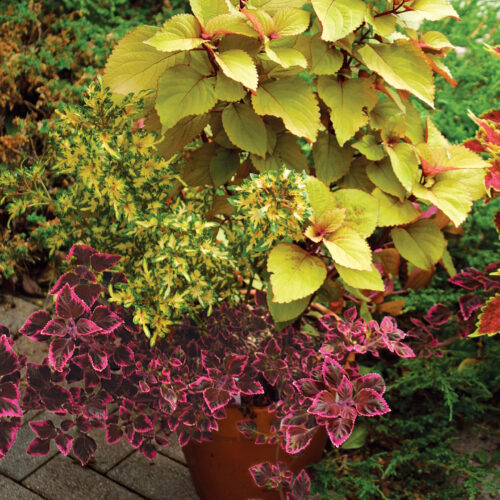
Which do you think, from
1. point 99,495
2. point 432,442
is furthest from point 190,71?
point 432,442

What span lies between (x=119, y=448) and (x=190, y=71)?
1240 mm

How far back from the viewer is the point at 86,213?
1.71 m

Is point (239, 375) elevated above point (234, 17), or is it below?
below

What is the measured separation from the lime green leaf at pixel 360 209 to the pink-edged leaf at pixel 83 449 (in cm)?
81

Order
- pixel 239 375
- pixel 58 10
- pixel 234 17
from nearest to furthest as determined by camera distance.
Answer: pixel 234 17 → pixel 239 375 → pixel 58 10

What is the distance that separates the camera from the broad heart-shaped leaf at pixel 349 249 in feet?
4.90

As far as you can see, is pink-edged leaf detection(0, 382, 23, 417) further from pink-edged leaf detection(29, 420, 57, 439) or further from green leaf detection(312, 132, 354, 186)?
green leaf detection(312, 132, 354, 186)

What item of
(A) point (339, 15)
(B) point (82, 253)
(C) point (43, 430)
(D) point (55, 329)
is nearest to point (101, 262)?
(B) point (82, 253)

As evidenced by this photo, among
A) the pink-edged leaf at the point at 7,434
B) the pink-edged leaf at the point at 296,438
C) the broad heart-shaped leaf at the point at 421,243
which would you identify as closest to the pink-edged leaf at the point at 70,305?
the pink-edged leaf at the point at 7,434

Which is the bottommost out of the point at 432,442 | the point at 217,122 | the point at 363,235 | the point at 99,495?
the point at 432,442

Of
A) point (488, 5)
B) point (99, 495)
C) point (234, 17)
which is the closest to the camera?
point (234, 17)

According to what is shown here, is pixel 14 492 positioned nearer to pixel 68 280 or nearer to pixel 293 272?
pixel 68 280

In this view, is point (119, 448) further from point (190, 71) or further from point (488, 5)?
point (488, 5)

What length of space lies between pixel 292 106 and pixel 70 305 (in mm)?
678
